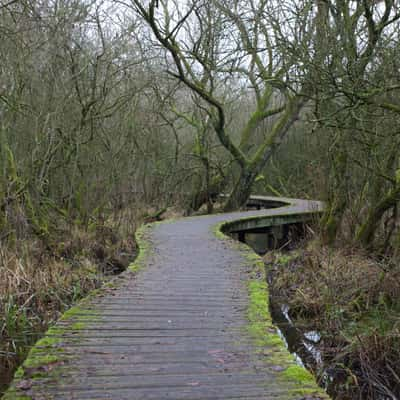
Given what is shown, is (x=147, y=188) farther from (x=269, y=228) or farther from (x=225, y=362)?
(x=225, y=362)

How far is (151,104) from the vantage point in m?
13.0

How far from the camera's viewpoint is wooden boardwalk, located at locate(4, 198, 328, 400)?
2918 mm

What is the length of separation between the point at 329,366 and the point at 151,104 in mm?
9615

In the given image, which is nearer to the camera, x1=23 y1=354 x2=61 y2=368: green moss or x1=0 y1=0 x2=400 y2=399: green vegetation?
x1=23 y1=354 x2=61 y2=368: green moss

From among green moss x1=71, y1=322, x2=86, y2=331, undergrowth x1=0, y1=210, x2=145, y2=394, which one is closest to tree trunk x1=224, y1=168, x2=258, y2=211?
undergrowth x1=0, y1=210, x2=145, y2=394

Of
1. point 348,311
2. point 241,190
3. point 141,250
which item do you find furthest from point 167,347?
point 241,190

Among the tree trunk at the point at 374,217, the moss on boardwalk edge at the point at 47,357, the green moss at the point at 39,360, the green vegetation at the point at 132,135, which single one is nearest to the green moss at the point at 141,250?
the green vegetation at the point at 132,135

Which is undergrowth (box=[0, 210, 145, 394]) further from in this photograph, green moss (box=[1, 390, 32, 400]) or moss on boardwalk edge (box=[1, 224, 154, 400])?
green moss (box=[1, 390, 32, 400])

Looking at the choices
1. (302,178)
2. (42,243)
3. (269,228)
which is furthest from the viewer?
(302,178)

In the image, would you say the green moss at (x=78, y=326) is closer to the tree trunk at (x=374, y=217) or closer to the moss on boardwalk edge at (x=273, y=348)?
the moss on boardwalk edge at (x=273, y=348)

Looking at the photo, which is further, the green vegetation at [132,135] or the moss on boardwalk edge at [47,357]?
the green vegetation at [132,135]

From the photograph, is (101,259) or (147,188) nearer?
(101,259)

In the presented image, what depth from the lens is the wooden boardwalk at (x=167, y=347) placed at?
2918 mm

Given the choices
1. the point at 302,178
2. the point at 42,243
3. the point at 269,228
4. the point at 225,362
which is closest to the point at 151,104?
the point at 269,228
